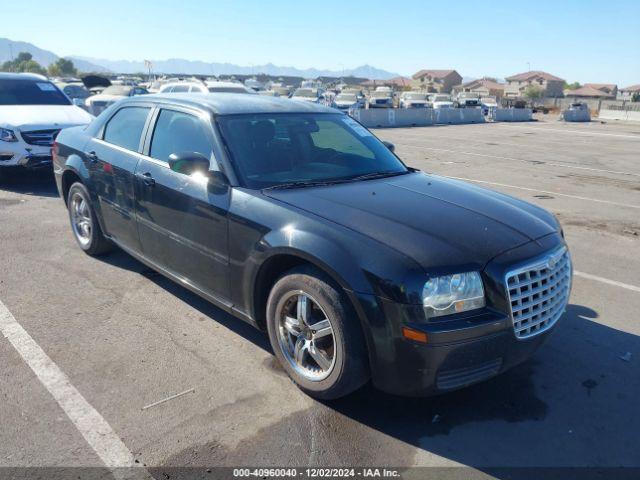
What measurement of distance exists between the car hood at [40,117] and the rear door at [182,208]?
521cm

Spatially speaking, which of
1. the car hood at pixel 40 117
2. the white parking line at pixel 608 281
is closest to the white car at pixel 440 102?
the car hood at pixel 40 117

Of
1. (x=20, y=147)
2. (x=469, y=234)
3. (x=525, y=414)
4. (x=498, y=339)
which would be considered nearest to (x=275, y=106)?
(x=469, y=234)

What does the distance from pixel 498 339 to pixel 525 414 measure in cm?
65

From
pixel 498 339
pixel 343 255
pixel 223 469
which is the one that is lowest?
pixel 223 469

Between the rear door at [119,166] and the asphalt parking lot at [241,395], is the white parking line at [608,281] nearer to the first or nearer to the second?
the asphalt parking lot at [241,395]

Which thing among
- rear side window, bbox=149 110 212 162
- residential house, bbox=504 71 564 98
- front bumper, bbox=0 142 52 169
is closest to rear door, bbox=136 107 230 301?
rear side window, bbox=149 110 212 162

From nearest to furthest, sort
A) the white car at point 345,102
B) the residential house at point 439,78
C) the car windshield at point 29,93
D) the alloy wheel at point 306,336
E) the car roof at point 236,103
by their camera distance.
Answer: the alloy wheel at point 306,336 → the car roof at point 236,103 → the car windshield at point 29,93 → the white car at point 345,102 → the residential house at point 439,78

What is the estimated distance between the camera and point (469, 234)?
10.3 ft

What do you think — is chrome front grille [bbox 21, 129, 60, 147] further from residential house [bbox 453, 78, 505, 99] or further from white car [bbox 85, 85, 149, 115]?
residential house [bbox 453, 78, 505, 99]

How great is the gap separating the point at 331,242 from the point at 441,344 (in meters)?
0.79

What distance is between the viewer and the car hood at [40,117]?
8555 millimetres

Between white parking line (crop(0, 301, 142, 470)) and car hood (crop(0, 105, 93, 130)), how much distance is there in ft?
17.9

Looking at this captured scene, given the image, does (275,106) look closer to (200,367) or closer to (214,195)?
(214,195)

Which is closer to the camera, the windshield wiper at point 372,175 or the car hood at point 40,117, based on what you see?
the windshield wiper at point 372,175
